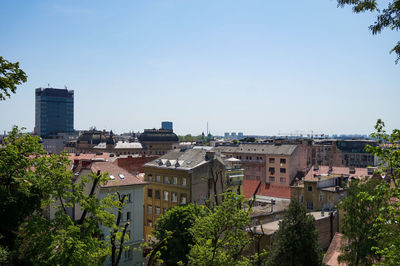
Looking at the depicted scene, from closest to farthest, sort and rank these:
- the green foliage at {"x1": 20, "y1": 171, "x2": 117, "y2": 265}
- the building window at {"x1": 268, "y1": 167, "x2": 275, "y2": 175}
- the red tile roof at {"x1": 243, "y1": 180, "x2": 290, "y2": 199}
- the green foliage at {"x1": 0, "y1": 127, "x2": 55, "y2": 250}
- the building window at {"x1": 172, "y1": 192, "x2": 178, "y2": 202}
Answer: the green foliage at {"x1": 20, "y1": 171, "x2": 117, "y2": 265}
the green foliage at {"x1": 0, "y1": 127, "x2": 55, "y2": 250}
the building window at {"x1": 172, "y1": 192, "x2": 178, "y2": 202}
the red tile roof at {"x1": 243, "y1": 180, "x2": 290, "y2": 199}
the building window at {"x1": 268, "y1": 167, "x2": 275, "y2": 175}

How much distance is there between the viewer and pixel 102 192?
37.4m

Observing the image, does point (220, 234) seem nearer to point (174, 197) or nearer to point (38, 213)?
point (38, 213)

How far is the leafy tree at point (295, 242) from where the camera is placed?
33.4 metres

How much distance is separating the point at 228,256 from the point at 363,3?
14.9m

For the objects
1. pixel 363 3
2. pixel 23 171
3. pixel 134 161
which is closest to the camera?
pixel 363 3

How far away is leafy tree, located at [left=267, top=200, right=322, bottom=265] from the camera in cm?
3341

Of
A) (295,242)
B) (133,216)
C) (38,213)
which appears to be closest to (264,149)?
(133,216)

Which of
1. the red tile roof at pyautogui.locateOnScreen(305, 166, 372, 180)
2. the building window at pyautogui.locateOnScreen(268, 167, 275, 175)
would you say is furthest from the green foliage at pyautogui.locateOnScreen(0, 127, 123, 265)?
the building window at pyautogui.locateOnScreen(268, 167, 275, 175)

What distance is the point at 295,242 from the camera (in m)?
33.4

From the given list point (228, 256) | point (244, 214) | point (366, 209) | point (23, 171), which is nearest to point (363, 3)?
point (244, 214)

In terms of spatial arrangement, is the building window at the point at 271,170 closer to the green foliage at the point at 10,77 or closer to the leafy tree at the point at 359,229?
the leafy tree at the point at 359,229

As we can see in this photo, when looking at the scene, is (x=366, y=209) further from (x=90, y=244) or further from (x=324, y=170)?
(x=324, y=170)

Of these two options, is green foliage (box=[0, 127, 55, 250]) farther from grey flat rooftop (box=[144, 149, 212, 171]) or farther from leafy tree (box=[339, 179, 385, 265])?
grey flat rooftop (box=[144, 149, 212, 171])

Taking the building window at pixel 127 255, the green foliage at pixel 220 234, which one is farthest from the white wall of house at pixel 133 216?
the green foliage at pixel 220 234
